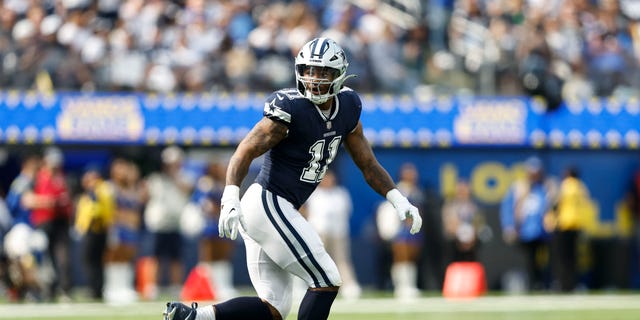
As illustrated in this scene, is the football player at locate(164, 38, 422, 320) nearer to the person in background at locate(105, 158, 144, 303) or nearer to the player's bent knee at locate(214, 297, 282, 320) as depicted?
the player's bent knee at locate(214, 297, 282, 320)

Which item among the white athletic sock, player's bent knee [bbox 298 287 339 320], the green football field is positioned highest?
player's bent knee [bbox 298 287 339 320]

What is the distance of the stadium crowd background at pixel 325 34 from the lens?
53.1 ft

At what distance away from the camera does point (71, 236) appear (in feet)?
54.3

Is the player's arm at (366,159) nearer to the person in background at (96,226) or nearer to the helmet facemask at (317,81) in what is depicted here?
the helmet facemask at (317,81)

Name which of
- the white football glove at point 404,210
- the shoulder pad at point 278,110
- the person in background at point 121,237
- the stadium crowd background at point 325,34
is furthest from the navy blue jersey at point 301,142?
the stadium crowd background at point 325,34

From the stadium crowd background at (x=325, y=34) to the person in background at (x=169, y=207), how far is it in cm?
118

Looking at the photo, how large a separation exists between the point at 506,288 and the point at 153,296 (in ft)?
15.5

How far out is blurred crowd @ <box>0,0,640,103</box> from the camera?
638 inches

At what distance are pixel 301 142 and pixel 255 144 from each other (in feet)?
0.89

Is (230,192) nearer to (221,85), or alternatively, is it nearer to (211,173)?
(211,173)

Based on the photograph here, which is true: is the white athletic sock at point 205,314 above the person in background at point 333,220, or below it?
above

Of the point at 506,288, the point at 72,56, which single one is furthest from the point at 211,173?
the point at 506,288

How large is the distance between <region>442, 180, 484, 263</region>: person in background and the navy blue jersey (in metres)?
9.00

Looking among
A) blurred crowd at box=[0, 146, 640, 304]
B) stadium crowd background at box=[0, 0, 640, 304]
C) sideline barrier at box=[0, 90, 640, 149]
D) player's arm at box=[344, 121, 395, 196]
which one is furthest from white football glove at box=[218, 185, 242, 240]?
stadium crowd background at box=[0, 0, 640, 304]
